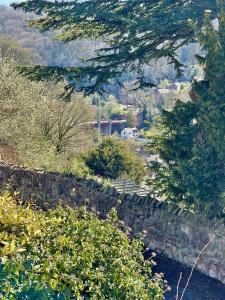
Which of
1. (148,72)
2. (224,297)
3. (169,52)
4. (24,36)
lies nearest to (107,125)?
(24,36)

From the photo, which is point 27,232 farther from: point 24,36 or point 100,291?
point 24,36

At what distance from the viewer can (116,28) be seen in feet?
40.0

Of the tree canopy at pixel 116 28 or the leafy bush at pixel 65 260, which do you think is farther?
the tree canopy at pixel 116 28

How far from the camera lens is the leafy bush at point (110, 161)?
23298mm

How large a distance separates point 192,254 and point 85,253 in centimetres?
471

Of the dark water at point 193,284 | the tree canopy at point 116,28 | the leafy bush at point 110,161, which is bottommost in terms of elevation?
the dark water at point 193,284

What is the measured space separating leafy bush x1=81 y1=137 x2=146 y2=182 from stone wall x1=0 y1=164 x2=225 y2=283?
9688mm

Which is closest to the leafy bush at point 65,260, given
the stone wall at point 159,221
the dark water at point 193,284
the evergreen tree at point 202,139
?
the stone wall at point 159,221

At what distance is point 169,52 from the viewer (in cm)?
1234

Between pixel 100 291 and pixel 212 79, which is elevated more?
pixel 212 79

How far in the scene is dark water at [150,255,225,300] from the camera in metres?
8.30

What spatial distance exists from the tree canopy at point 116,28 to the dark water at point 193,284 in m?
5.15

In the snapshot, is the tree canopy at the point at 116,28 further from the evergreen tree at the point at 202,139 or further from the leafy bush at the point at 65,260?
the leafy bush at the point at 65,260

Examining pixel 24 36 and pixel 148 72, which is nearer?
pixel 24 36
